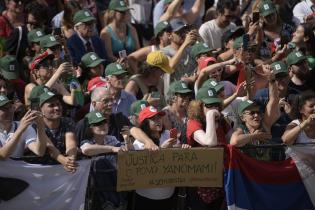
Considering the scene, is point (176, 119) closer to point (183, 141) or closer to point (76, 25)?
point (183, 141)

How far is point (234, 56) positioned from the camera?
14.3m

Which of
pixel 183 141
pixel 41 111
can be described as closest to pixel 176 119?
pixel 183 141

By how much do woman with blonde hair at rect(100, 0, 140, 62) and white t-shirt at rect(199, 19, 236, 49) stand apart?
98 cm

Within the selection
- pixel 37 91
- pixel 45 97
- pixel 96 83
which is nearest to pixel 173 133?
pixel 45 97

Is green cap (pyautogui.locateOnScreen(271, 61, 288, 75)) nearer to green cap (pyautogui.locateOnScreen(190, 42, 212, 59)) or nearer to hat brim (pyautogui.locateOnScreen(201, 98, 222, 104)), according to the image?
green cap (pyautogui.locateOnScreen(190, 42, 212, 59))

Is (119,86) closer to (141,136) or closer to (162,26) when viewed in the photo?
(141,136)

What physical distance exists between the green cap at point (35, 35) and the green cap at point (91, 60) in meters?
0.64

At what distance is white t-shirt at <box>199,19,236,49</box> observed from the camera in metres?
15.6

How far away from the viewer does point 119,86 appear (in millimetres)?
13344

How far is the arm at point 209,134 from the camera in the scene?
12.1 meters

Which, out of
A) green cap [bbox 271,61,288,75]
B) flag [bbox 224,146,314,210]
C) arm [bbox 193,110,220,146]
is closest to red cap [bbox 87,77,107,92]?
arm [bbox 193,110,220,146]

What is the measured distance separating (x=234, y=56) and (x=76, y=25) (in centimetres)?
214

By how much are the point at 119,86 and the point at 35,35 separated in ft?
4.73

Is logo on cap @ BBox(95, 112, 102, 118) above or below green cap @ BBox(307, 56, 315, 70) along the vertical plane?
below
